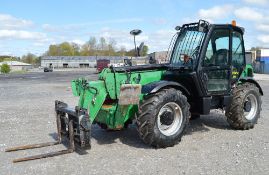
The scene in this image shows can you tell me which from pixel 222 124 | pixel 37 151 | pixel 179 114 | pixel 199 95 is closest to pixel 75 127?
pixel 37 151

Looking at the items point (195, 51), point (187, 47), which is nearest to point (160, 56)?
point (187, 47)

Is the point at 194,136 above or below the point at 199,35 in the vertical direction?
below

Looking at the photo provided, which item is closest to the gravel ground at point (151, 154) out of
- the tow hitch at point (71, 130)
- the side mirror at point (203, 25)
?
the tow hitch at point (71, 130)

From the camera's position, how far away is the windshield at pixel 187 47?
7957 mm

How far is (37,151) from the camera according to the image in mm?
7141

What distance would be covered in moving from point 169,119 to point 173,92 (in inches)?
22.8

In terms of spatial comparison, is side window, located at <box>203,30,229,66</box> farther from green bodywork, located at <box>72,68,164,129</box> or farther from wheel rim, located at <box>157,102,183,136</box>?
green bodywork, located at <box>72,68,164,129</box>

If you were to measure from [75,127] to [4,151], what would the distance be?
5.40ft

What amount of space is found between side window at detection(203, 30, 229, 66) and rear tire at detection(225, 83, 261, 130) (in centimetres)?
91

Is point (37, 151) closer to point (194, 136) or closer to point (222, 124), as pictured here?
point (194, 136)

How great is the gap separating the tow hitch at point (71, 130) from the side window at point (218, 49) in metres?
3.10


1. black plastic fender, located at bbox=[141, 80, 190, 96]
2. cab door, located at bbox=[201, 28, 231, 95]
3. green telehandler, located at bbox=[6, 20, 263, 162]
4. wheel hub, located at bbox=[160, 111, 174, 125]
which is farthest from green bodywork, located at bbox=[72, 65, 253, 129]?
cab door, located at bbox=[201, 28, 231, 95]

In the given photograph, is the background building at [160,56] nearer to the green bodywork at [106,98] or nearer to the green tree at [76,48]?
the green bodywork at [106,98]

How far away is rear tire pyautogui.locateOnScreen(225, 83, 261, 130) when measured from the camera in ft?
28.1
